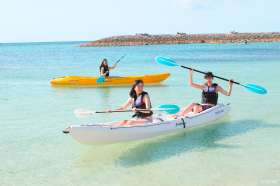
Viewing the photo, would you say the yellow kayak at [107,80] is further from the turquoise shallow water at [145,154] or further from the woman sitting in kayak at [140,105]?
the woman sitting in kayak at [140,105]

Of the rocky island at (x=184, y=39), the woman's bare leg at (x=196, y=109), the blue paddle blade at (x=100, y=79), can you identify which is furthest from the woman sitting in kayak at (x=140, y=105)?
the rocky island at (x=184, y=39)

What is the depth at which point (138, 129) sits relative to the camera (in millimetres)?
8898

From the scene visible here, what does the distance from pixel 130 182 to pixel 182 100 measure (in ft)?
26.2

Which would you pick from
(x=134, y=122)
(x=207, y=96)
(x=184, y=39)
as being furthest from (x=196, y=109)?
(x=184, y=39)

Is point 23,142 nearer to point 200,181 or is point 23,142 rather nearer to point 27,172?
point 27,172

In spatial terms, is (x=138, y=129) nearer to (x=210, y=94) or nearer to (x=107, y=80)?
(x=210, y=94)

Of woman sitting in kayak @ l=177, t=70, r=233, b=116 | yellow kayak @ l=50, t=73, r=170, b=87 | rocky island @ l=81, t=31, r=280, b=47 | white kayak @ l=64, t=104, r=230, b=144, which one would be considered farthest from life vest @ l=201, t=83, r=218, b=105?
rocky island @ l=81, t=31, r=280, b=47

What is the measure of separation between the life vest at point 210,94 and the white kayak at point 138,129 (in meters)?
0.19

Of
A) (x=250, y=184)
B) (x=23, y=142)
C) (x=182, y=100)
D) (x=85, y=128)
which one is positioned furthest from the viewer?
(x=182, y=100)

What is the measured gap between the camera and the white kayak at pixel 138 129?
26.9 ft

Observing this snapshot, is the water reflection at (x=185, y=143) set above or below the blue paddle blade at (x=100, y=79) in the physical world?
below

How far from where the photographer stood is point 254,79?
21188mm

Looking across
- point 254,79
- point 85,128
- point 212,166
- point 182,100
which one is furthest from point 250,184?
point 254,79

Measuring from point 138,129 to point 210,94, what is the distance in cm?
275
